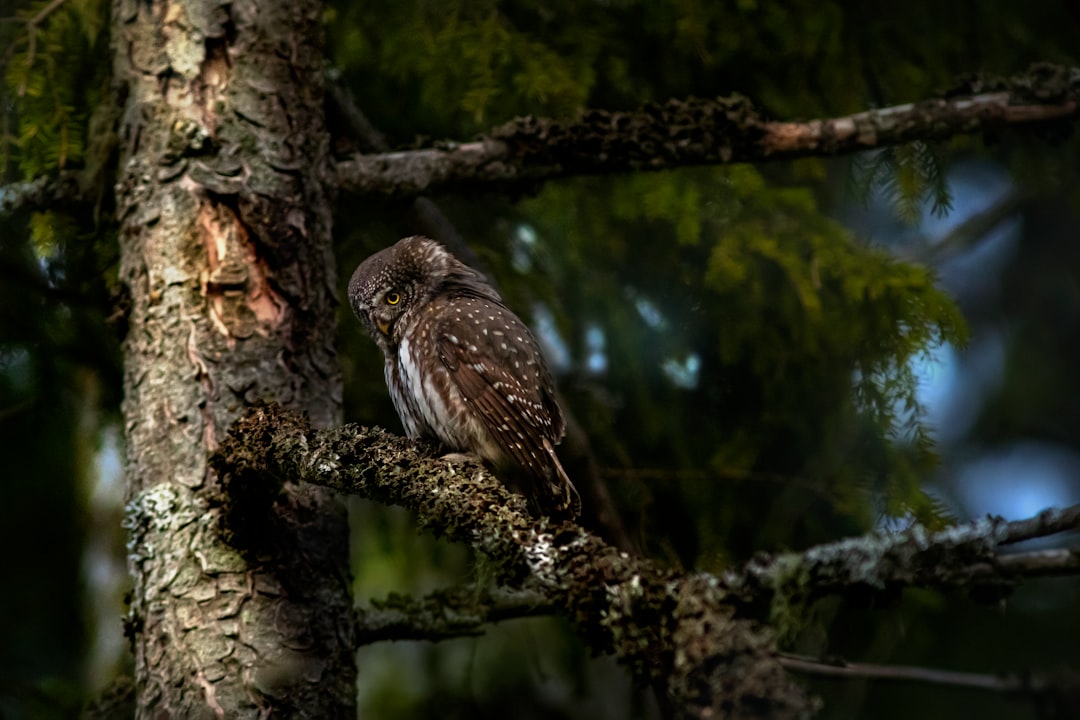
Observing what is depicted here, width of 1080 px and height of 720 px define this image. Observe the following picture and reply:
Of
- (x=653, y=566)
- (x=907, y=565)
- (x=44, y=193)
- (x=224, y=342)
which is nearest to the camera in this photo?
(x=653, y=566)

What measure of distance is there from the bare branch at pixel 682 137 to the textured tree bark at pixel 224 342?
0.35 m

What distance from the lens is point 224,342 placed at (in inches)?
125

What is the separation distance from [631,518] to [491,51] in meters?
1.95

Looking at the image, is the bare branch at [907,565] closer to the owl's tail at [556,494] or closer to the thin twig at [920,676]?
the thin twig at [920,676]

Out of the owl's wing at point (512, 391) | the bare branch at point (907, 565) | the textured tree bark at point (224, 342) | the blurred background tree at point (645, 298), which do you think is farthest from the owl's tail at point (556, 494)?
the bare branch at point (907, 565)

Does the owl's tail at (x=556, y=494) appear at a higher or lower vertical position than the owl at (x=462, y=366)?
lower

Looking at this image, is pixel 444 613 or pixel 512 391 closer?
pixel 444 613

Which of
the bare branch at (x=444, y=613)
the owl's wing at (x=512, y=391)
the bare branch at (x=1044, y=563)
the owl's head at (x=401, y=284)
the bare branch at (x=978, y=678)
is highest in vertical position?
the owl's head at (x=401, y=284)

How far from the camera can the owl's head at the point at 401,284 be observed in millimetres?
3791

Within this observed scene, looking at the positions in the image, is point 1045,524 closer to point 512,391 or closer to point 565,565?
point 565,565

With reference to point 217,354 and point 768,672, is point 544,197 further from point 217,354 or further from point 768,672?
point 768,672

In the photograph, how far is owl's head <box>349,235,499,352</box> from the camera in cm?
379

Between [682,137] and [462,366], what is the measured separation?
1.07 metres

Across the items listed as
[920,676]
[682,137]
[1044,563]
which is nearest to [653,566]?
[920,676]
